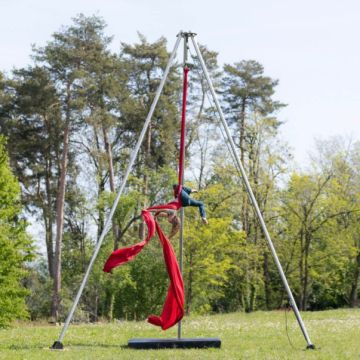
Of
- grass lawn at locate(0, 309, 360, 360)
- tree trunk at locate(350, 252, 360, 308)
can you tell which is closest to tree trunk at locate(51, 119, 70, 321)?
tree trunk at locate(350, 252, 360, 308)

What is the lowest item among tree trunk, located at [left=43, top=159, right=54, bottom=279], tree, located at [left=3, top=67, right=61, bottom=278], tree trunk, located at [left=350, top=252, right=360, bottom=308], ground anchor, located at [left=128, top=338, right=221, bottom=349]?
ground anchor, located at [left=128, top=338, right=221, bottom=349]

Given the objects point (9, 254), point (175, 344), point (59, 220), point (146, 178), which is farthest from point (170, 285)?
point (146, 178)

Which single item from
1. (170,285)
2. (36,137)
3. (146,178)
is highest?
(36,137)

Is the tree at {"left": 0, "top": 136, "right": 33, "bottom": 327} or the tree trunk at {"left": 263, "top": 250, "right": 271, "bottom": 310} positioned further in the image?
the tree trunk at {"left": 263, "top": 250, "right": 271, "bottom": 310}

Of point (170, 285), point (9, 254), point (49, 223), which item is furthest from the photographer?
point (49, 223)

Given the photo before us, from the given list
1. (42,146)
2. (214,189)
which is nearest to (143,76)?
(42,146)

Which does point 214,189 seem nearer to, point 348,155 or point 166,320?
point 348,155

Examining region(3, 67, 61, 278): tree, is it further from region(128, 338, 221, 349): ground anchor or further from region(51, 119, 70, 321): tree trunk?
region(128, 338, 221, 349): ground anchor

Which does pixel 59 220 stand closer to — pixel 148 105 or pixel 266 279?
pixel 148 105

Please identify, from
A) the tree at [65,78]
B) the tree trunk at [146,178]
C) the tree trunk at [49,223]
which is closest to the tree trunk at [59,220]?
the tree at [65,78]

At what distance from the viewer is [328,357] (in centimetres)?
998

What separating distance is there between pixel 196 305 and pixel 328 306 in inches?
368

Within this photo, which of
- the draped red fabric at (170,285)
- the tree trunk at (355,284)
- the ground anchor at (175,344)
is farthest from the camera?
the tree trunk at (355,284)

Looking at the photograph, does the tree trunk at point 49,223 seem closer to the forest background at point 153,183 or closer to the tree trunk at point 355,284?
the forest background at point 153,183
